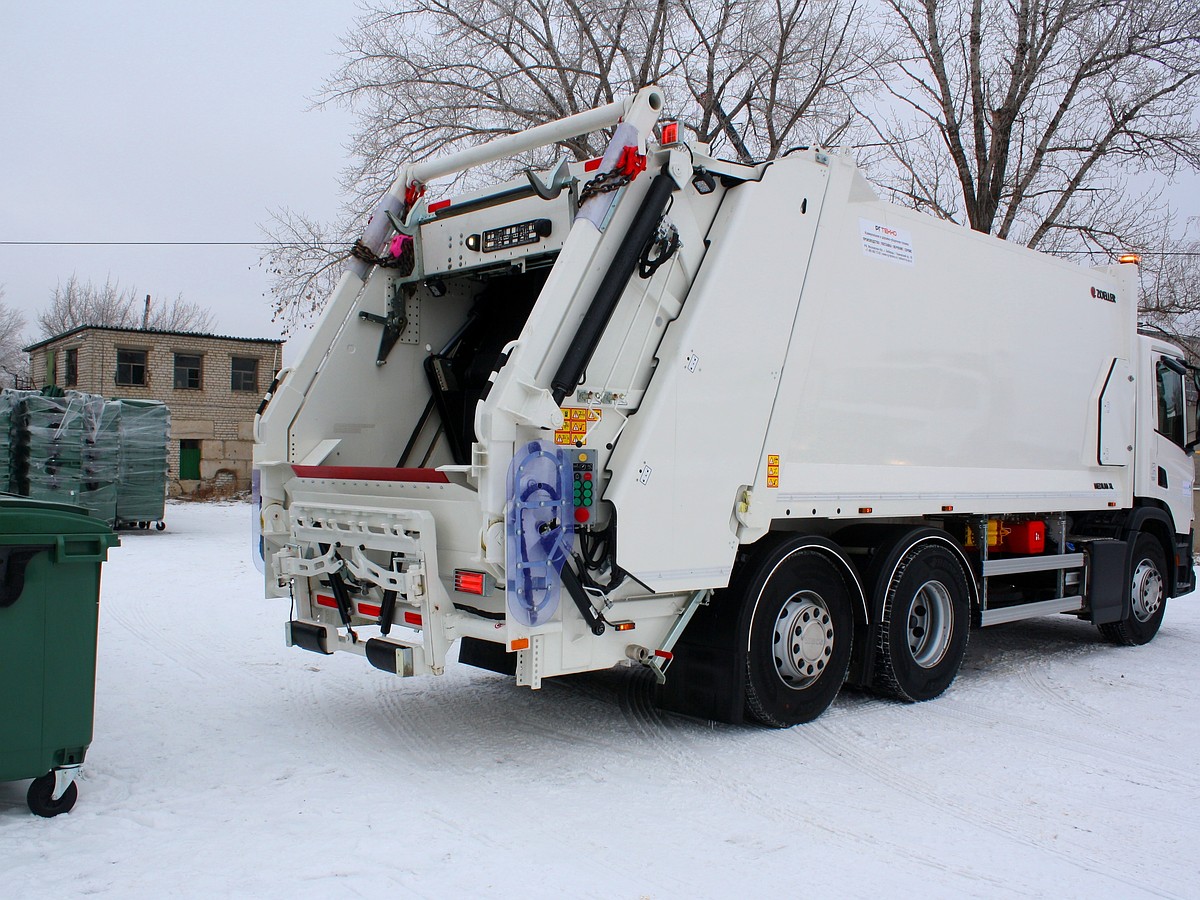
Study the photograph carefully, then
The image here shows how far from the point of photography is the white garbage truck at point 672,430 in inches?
183

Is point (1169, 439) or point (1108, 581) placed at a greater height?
point (1169, 439)

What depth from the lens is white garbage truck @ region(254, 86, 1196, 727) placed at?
465 centimetres

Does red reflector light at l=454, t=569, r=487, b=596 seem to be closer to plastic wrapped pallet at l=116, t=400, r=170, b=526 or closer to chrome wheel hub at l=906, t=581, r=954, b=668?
chrome wheel hub at l=906, t=581, r=954, b=668

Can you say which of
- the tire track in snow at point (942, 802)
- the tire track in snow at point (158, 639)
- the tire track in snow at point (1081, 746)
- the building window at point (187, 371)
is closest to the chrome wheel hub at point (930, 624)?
the tire track in snow at point (1081, 746)

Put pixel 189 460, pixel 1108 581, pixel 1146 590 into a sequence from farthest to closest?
pixel 189 460
pixel 1146 590
pixel 1108 581

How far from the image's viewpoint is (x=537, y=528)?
4473mm

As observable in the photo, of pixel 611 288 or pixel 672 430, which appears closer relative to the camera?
pixel 611 288

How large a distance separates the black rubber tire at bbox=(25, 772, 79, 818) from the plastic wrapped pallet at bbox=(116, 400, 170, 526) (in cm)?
1426

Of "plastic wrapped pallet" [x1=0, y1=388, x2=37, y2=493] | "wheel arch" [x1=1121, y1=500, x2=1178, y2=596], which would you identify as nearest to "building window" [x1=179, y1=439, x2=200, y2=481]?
"plastic wrapped pallet" [x1=0, y1=388, x2=37, y2=493]

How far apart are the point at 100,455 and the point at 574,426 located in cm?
1492

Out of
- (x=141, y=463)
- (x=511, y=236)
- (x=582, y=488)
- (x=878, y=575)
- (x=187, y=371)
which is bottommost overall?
(x=878, y=575)

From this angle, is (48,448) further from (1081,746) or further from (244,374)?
(1081,746)

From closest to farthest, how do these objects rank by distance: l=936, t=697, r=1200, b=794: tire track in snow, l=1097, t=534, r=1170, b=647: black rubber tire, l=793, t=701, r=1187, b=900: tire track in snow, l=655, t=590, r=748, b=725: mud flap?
1. l=793, t=701, r=1187, b=900: tire track in snow
2. l=936, t=697, r=1200, b=794: tire track in snow
3. l=655, t=590, r=748, b=725: mud flap
4. l=1097, t=534, r=1170, b=647: black rubber tire

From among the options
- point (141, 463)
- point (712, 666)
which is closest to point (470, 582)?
point (712, 666)
